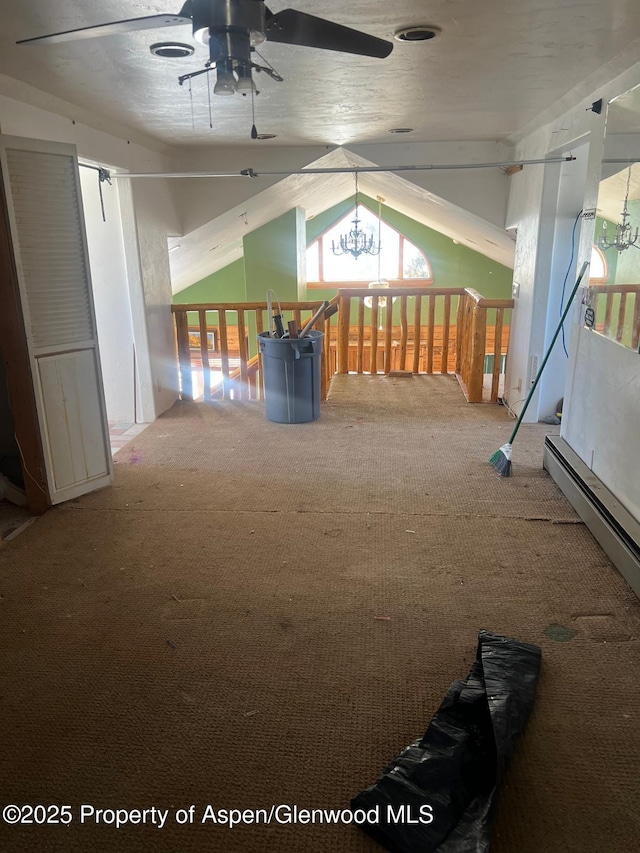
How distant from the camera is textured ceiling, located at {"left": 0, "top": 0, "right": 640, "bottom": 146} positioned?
2.32 m

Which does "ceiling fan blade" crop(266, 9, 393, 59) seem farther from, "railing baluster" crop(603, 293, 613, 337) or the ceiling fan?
"railing baluster" crop(603, 293, 613, 337)

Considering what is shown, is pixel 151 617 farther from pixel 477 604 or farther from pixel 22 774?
pixel 477 604

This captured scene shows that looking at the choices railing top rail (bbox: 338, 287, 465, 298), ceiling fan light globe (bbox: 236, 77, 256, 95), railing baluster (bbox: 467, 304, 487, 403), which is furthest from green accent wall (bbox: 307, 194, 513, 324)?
ceiling fan light globe (bbox: 236, 77, 256, 95)

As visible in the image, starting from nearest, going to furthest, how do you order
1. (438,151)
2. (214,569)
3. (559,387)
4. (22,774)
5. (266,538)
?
(22,774), (214,569), (266,538), (559,387), (438,151)

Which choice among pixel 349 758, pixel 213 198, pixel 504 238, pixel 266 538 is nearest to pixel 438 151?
pixel 504 238

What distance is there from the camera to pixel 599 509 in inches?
116

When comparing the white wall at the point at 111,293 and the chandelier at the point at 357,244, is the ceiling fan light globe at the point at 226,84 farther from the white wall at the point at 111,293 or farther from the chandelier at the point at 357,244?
the chandelier at the point at 357,244

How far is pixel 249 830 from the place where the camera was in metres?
1.57

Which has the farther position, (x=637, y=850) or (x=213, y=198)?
(x=213, y=198)

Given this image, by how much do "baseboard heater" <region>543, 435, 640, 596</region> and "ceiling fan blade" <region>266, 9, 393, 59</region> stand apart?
2158mm

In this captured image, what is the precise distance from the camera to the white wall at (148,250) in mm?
4539

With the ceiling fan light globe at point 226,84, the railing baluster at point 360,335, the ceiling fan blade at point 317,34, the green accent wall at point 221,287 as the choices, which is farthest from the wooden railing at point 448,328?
the green accent wall at point 221,287

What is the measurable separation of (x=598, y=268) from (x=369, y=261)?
8.41 metres

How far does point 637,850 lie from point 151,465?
11.1 feet
